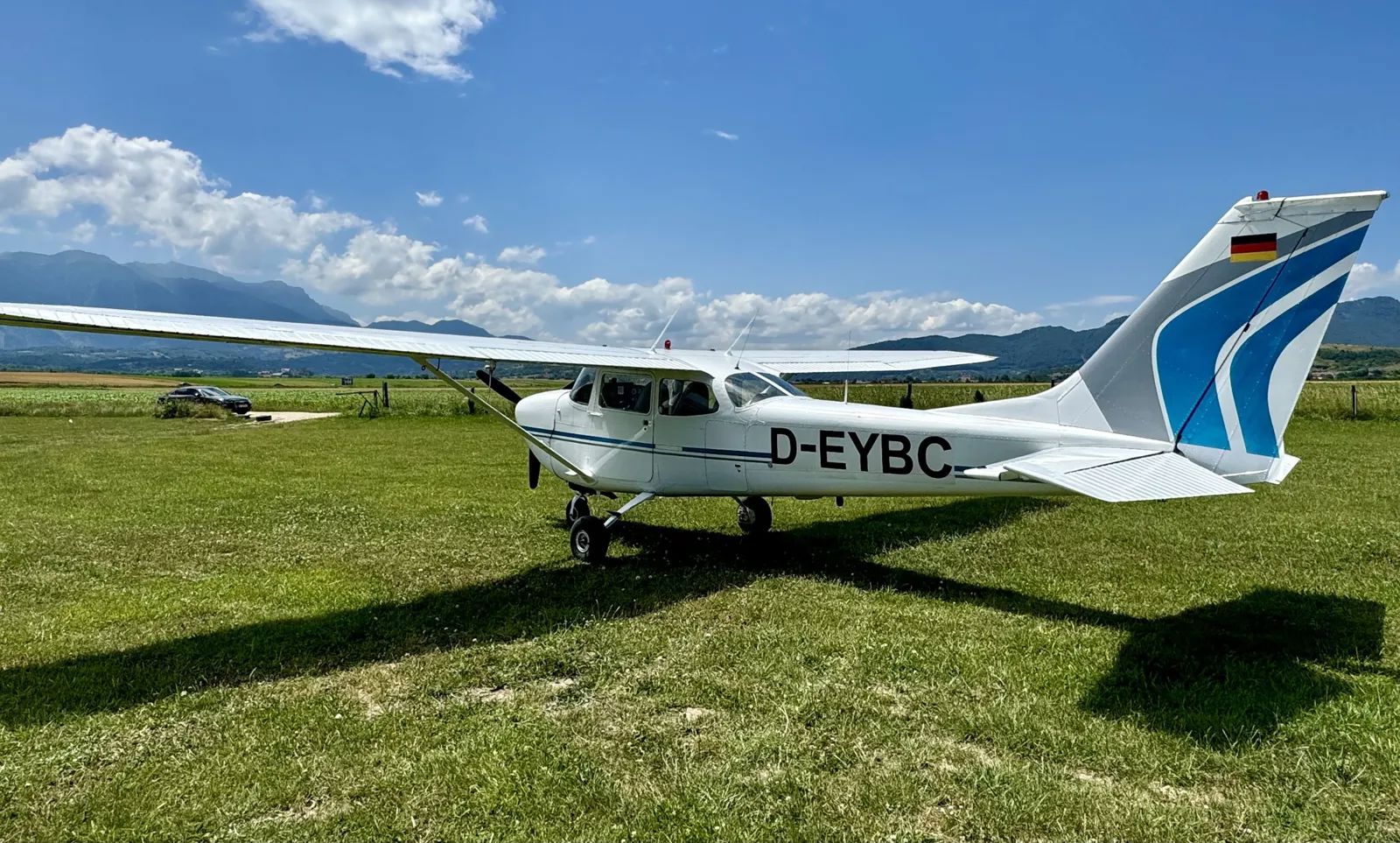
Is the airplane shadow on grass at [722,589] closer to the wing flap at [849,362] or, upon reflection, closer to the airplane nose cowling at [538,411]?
the airplane nose cowling at [538,411]

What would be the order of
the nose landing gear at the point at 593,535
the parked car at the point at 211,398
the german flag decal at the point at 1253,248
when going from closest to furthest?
the german flag decal at the point at 1253,248, the nose landing gear at the point at 593,535, the parked car at the point at 211,398

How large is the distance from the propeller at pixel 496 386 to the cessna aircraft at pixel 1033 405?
458 millimetres

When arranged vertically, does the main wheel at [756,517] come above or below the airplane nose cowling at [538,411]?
below

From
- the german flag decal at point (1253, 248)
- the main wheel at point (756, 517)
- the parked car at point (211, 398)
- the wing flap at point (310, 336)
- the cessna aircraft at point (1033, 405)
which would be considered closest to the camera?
Answer: the wing flap at point (310, 336)

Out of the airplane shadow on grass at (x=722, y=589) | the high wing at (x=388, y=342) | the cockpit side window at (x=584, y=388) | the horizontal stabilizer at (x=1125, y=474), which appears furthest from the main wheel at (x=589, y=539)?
the horizontal stabilizer at (x=1125, y=474)

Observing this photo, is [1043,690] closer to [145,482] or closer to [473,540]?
[473,540]

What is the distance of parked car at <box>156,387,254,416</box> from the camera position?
3197 cm

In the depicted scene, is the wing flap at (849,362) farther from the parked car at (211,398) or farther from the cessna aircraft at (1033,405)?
the parked car at (211,398)

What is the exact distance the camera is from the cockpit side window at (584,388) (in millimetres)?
8477

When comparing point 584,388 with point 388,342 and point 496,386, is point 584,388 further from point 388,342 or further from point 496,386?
point 388,342

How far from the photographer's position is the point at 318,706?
4.29m

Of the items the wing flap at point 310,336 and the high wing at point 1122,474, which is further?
the wing flap at point 310,336

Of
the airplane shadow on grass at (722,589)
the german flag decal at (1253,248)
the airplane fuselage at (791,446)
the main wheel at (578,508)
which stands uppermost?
the german flag decal at (1253,248)

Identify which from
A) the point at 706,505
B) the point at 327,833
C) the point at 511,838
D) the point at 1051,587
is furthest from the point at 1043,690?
the point at 706,505
